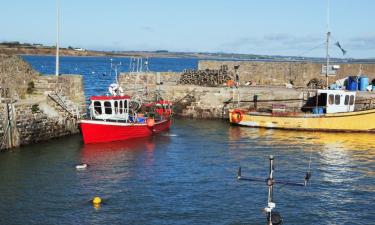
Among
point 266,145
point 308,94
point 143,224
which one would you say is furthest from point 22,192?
point 308,94

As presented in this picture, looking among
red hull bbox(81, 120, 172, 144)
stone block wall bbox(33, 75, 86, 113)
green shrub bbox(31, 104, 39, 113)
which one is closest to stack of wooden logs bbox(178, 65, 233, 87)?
stone block wall bbox(33, 75, 86, 113)

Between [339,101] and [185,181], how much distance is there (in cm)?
1727

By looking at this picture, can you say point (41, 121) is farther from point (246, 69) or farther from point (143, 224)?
point (246, 69)

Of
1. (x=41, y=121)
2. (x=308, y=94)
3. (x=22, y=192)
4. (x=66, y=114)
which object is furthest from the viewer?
(x=308, y=94)

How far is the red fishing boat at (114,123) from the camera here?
30969 mm

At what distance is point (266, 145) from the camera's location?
31.4 metres

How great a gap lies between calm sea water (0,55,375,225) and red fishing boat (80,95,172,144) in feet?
2.10

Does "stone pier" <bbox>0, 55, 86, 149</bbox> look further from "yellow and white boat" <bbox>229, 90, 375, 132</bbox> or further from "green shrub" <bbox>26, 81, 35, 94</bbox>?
"yellow and white boat" <bbox>229, 90, 375, 132</bbox>

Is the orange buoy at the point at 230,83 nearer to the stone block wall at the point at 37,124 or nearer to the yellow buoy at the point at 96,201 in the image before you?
the stone block wall at the point at 37,124

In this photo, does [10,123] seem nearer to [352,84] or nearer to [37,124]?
[37,124]

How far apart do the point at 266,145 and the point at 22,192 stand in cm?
1495

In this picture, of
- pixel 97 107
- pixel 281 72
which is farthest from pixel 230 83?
pixel 97 107

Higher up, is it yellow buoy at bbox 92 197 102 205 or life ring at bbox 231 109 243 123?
life ring at bbox 231 109 243 123

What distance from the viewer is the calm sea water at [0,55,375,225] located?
1856cm
